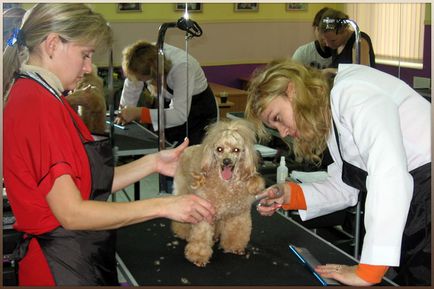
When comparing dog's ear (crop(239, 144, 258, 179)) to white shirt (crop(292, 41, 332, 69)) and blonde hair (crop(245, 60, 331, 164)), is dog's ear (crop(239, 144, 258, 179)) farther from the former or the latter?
white shirt (crop(292, 41, 332, 69))

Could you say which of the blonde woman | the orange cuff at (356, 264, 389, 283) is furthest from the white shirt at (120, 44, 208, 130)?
the orange cuff at (356, 264, 389, 283)

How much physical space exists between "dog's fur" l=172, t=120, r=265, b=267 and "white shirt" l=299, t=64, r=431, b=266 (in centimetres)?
36

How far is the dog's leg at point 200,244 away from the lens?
4.87 ft

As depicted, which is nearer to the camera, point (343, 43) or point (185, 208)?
point (185, 208)

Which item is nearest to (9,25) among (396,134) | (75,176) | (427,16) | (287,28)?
(75,176)

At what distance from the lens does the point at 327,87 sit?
4.45ft

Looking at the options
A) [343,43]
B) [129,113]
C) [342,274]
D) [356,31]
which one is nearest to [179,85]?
[129,113]

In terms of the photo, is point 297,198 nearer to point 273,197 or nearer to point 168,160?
point 273,197

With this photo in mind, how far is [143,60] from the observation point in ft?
9.37

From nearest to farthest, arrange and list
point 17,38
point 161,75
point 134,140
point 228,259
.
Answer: point 17,38 → point 228,259 → point 161,75 → point 134,140

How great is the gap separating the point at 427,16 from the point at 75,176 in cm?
270

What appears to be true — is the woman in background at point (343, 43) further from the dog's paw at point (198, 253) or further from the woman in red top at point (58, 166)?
the woman in red top at point (58, 166)

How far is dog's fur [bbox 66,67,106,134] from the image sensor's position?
A: 2.69m

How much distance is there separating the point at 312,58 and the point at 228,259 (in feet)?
7.16
